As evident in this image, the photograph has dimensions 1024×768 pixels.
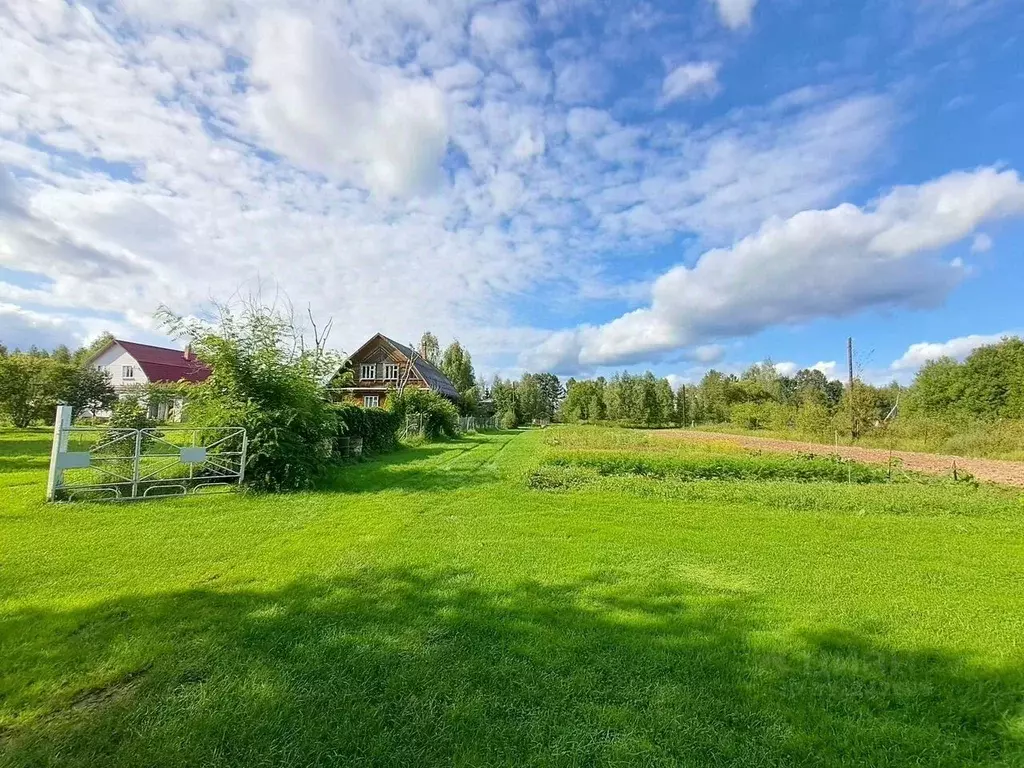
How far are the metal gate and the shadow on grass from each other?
16.9ft

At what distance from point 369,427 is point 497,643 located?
14.2 metres

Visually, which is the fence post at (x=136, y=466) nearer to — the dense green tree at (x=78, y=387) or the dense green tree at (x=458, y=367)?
the dense green tree at (x=78, y=387)

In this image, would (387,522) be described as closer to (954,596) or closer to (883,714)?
(883,714)

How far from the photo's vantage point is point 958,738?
95.1 inches

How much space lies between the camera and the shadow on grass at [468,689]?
2.23 metres

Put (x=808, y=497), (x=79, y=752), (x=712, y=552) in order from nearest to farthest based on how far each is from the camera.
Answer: (x=79, y=752) → (x=712, y=552) → (x=808, y=497)

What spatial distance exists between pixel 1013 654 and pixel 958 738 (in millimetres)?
1550

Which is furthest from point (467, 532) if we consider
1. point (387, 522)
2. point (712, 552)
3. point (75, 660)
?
point (75, 660)

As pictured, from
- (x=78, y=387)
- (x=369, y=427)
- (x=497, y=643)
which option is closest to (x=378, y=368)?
(x=78, y=387)

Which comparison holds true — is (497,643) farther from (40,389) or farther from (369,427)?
(40,389)

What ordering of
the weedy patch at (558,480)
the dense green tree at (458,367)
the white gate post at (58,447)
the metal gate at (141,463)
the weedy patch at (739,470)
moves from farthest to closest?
the dense green tree at (458,367) → the weedy patch at (739,470) → the weedy patch at (558,480) → the metal gate at (141,463) → the white gate post at (58,447)

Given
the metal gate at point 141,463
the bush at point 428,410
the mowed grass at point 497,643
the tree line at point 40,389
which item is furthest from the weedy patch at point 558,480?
the tree line at point 40,389

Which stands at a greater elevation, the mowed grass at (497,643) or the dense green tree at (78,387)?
the dense green tree at (78,387)

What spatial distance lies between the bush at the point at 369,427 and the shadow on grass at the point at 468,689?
1049 centimetres
